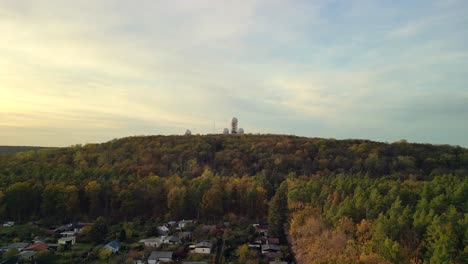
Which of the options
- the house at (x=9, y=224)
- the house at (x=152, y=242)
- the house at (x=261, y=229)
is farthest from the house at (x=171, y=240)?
the house at (x=9, y=224)

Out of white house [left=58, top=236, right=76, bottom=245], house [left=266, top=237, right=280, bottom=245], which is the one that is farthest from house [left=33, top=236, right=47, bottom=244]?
house [left=266, top=237, right=280, bottom=245]

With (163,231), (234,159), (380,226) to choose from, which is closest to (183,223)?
(163,231)

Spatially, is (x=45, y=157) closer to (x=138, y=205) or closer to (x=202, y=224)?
(x=138, y=205)

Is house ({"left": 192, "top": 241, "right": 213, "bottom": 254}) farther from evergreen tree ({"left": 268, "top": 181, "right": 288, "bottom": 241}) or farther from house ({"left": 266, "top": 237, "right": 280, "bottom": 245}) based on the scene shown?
evergreen tree ({"left": 268, "top": 181, "right": 288, "bottom": 241})

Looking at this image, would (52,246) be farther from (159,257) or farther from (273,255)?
(273,255)

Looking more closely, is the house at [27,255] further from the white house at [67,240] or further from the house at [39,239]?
the house at [39,239]

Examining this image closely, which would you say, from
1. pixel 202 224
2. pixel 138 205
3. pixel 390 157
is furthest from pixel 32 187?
pixel 390 157
